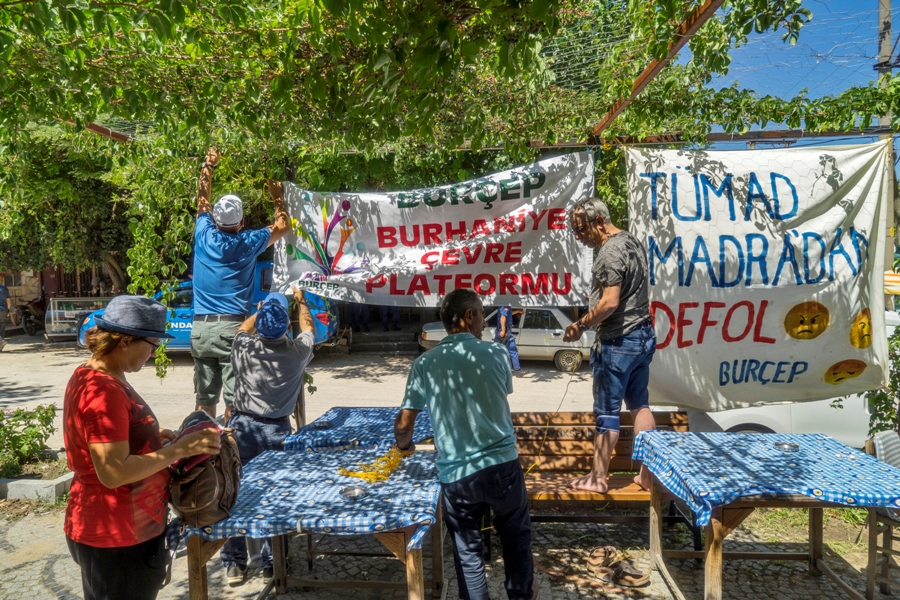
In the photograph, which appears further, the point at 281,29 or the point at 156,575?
the point at 281,29

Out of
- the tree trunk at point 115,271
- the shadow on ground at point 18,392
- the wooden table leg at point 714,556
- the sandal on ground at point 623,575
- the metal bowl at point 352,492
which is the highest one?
the tree trunk at point 115,271

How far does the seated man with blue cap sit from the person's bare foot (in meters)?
1.87

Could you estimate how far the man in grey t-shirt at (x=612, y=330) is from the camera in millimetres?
3979

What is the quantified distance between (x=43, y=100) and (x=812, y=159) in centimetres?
535

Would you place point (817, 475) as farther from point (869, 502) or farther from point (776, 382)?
point (776, 382)

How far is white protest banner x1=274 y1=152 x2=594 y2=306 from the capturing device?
5.04 metres

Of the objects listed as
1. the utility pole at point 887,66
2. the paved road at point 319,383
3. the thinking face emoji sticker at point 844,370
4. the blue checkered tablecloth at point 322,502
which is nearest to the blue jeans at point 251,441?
the blue checkered tablecloth at point 322,502

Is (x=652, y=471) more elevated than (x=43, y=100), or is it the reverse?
(x=43, y=100)

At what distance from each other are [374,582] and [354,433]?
2.94 feet

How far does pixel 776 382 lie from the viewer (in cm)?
497

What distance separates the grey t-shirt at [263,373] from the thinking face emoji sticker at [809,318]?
142 inches

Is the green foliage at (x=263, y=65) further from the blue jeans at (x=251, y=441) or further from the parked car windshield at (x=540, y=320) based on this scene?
the parked car windshield at (x=540, y=320)

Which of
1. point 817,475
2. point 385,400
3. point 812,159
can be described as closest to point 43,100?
point 817,475

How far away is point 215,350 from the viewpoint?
14.9 feet
